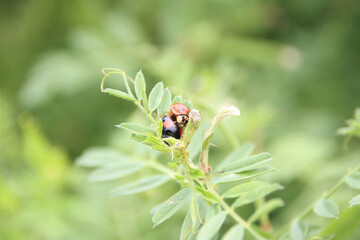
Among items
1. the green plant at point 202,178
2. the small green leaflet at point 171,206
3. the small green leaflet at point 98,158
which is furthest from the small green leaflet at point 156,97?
the small green leaflet at point 98,158

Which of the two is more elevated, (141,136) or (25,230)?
(25,230)

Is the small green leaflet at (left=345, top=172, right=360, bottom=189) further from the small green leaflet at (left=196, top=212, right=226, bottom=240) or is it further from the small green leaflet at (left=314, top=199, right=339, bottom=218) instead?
the small green leaflet at (left=196, top=212, right=226, bottom=240)

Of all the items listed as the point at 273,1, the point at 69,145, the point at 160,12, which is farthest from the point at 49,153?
the point at 273,1

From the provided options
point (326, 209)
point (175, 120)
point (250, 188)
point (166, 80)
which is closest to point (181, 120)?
point (175, 120)

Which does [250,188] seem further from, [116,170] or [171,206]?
[116,170]

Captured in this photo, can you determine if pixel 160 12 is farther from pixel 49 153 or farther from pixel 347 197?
pixel 347 197

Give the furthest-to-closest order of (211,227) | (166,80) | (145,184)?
1. (166,80)
2. (145,184)
3. (211,227)
